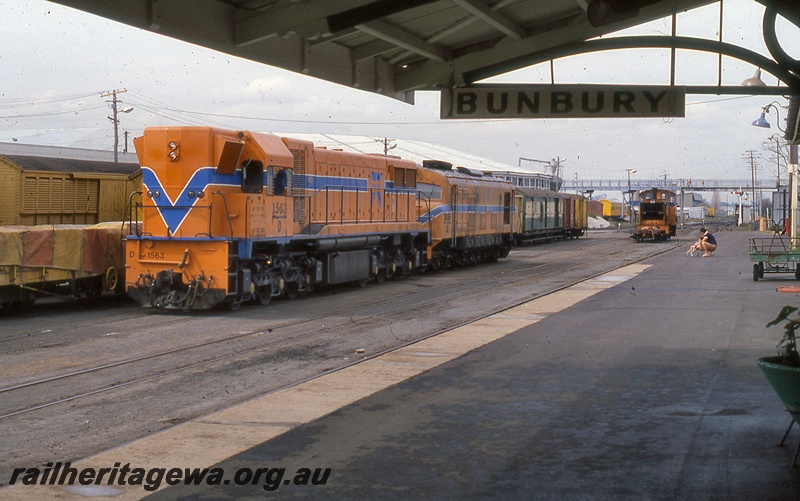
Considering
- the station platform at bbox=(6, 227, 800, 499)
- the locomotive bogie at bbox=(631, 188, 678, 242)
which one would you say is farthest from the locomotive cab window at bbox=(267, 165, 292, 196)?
the locomotive bogie at bbox=(631, 188, 678, 242)

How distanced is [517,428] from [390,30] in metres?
5.16

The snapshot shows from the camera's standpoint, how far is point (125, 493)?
6.58 metres

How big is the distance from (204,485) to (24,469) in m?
1.79

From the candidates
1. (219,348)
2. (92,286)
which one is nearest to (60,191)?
(92,286)

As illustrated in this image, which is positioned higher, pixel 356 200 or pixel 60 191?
pixel 60 191

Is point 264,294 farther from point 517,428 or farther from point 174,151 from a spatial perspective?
point 517,428

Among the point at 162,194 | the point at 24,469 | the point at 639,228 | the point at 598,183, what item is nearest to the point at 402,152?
the point at 639,228

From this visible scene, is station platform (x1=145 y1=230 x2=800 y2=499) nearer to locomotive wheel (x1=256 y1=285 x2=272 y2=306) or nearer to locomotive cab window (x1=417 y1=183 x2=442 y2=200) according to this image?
locomotive wheel (x1=256 y1=285 x2=272 y2=306)

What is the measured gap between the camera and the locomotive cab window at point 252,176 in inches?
759

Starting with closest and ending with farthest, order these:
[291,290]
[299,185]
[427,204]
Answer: [299,185]
[291,290]
[427,204]

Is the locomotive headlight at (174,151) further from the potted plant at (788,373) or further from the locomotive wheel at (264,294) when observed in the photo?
the potted plant at (788,373)

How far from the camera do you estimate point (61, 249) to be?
59.1ft

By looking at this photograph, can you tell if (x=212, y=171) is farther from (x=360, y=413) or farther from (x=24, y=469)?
(x=24, y=469)

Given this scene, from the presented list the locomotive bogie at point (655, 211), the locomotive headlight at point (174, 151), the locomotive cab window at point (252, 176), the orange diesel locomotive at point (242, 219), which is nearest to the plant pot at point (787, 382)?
the orange diesel locomotive at point (242, 219)
